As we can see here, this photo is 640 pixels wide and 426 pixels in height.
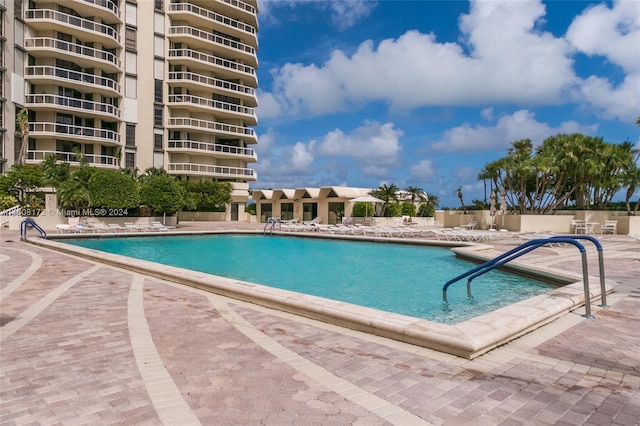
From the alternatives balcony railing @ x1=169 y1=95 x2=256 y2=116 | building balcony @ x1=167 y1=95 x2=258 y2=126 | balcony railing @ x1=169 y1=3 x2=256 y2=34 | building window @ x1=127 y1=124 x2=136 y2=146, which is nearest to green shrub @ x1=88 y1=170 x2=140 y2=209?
building window @ x1=127 y1=124 x2=136 y2=146

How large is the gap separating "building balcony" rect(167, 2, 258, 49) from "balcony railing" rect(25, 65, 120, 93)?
10.7m

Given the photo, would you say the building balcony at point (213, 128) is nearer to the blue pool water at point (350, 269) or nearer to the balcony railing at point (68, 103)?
the balcony railing at point (68, 103)

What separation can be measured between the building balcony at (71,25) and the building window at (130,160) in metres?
10.6

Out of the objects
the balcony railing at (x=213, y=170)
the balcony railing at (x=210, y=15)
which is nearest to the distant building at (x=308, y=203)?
the balcony railing at (x=213, y=170)

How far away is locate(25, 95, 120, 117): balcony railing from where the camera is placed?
1443 inches

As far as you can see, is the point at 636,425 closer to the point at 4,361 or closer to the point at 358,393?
the point at 358,393

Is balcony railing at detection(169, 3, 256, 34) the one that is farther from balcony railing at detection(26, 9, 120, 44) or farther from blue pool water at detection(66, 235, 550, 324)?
blue pool water at detection(66, 235, 550, 324)

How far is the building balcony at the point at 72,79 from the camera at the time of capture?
36.5 metres

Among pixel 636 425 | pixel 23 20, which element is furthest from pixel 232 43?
pixel 636 425

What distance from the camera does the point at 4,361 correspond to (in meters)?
4.24

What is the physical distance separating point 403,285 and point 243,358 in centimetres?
719

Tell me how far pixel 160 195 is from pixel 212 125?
17.9 meters

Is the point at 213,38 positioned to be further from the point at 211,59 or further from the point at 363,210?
the point at 363,210

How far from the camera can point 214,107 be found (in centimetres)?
4631
